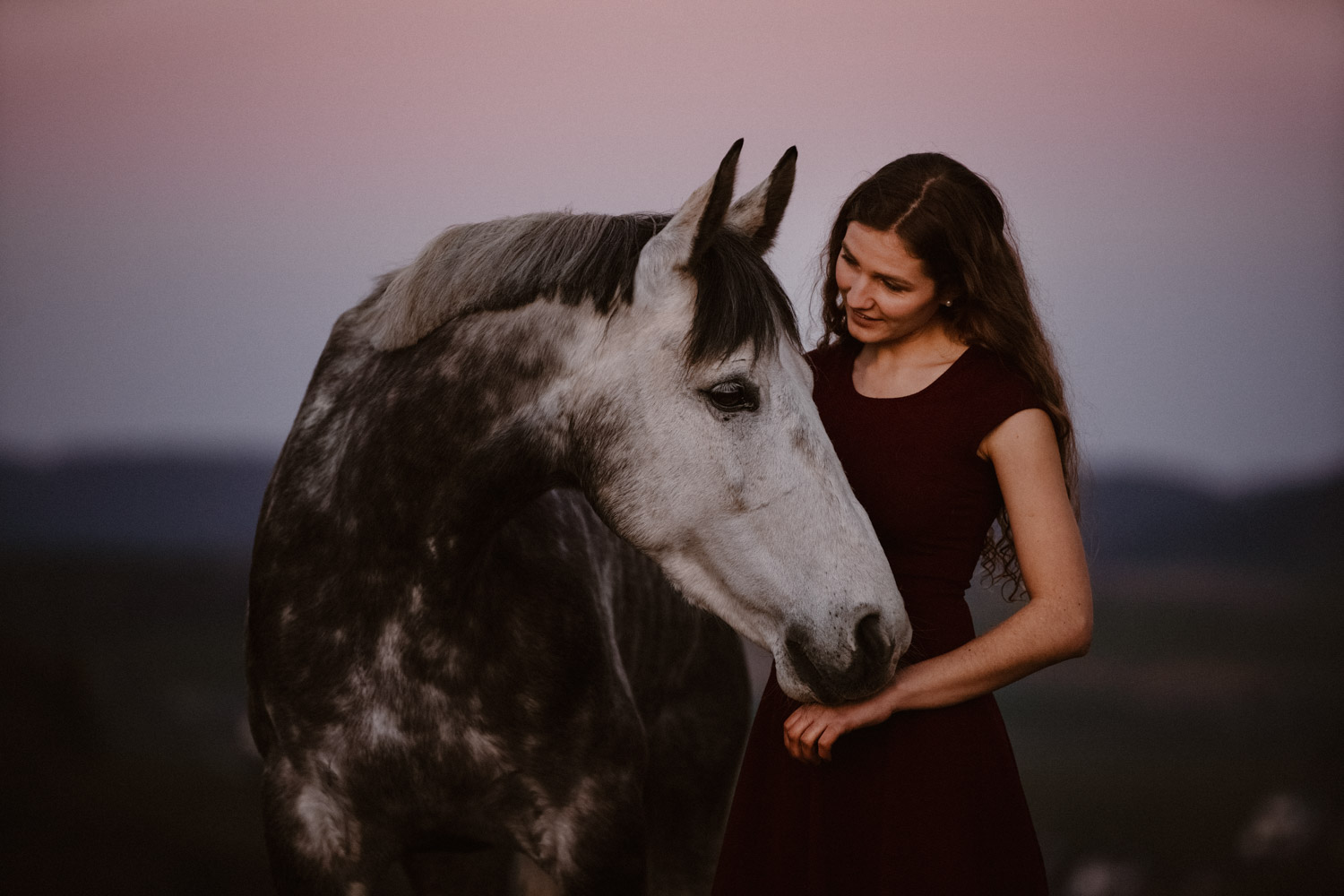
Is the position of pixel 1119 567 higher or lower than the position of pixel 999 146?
lower

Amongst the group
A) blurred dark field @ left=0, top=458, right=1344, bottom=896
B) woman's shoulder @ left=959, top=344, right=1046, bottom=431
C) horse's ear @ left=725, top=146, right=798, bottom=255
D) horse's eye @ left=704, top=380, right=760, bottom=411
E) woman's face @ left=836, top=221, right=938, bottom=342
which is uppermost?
horse's ear @ left=725, top=146, right=798, bottom=255

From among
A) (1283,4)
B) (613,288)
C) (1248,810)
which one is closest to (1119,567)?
(1248,810)

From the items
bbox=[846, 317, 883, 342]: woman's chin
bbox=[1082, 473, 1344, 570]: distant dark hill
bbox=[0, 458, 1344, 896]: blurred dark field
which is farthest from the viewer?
bbox=[1082, 473, 1344, 570]: distant dark hill

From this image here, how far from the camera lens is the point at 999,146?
3285mm

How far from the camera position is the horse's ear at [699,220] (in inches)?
50.6

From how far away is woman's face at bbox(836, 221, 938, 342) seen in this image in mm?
1390

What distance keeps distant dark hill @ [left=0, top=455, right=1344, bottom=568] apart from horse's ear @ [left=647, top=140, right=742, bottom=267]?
7.07ft

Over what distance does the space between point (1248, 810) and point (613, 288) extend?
289 centimetres

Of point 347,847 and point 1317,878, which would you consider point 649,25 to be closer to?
point 347,847

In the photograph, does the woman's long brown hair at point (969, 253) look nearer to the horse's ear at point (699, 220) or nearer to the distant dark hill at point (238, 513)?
the horse's ear at point (699, 220)

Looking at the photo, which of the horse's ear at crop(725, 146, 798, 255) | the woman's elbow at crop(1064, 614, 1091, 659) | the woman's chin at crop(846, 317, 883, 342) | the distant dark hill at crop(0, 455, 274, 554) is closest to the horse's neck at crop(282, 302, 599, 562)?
the horse's ear at crop(725, 146, 798, 255)

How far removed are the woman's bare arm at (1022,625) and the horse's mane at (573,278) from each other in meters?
0.38

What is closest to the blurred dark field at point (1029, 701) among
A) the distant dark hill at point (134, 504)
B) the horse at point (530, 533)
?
the distant dark hill at point (134, 504)

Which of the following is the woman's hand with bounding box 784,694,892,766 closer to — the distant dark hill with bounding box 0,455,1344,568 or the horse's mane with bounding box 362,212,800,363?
the horse's mane with bounding box 362,212,800,363
